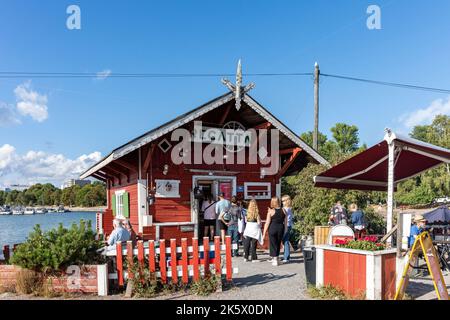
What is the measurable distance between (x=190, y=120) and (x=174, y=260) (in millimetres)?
4876

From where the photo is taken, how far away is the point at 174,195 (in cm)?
1077

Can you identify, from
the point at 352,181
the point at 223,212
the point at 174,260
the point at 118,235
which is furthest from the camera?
the point at 223,212

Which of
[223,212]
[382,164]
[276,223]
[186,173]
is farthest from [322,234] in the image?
[186,173]

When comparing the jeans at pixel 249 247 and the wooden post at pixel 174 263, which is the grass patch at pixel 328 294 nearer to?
the wooden post at pixel 174 263

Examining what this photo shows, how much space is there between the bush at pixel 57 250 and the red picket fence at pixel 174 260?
0.41 m

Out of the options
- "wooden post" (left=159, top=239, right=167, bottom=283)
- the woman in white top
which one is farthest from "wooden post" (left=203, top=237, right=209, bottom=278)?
the woman in white top

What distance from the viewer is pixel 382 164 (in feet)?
26.5

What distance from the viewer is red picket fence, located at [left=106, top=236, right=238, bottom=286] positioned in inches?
248

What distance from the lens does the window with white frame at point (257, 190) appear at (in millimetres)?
11867

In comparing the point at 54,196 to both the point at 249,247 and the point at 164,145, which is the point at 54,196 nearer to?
the point at 164,145

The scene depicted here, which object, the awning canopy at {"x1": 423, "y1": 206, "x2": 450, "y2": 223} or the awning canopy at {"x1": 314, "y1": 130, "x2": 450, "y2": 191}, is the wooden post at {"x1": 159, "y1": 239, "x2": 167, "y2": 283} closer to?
the awning canopy at {"x1": 314, "y1": 130, "x2": 450, "y2": 191}
